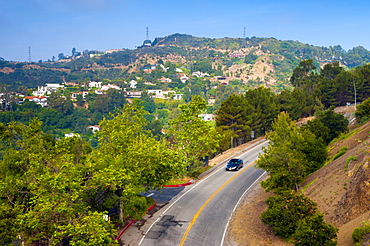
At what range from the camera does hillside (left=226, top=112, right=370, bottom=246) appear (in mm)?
15859

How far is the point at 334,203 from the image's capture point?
18188 millimetres

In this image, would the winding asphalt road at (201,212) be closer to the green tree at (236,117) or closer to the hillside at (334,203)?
the hillside at (334,203)

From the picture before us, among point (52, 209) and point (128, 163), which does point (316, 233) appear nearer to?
point (128, 163)

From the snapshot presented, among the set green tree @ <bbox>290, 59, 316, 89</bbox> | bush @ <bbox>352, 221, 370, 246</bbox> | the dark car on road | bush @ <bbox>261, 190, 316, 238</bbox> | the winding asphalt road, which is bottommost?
the winding asphalt road

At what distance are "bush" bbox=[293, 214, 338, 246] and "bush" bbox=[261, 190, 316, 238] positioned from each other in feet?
7.64

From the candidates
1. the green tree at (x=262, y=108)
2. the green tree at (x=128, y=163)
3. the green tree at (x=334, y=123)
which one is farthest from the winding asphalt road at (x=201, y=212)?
the green tree at (x=262, y=108)

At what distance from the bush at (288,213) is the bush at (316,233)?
233cm

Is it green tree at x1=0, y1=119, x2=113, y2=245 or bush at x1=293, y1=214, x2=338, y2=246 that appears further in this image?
green tree at x1=0, y1=119, x2=113, y2=245

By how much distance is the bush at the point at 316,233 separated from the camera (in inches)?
564

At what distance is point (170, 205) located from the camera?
25328 mm

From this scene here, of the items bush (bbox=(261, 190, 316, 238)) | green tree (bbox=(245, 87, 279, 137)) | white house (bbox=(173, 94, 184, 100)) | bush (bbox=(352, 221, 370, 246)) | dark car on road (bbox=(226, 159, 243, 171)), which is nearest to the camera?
bush (bbox=(352, 221, 370, 246))

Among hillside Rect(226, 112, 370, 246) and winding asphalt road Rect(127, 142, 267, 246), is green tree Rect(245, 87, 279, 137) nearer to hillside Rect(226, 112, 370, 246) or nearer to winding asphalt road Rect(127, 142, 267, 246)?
winding asphalt road Rect(127, 142, 267, 246)

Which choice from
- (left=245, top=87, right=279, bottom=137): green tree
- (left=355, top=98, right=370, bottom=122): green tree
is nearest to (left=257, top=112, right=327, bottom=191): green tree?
(left=355, top=98, right=370, bottom=122): green tree

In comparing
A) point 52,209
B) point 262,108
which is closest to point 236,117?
point 262,108
